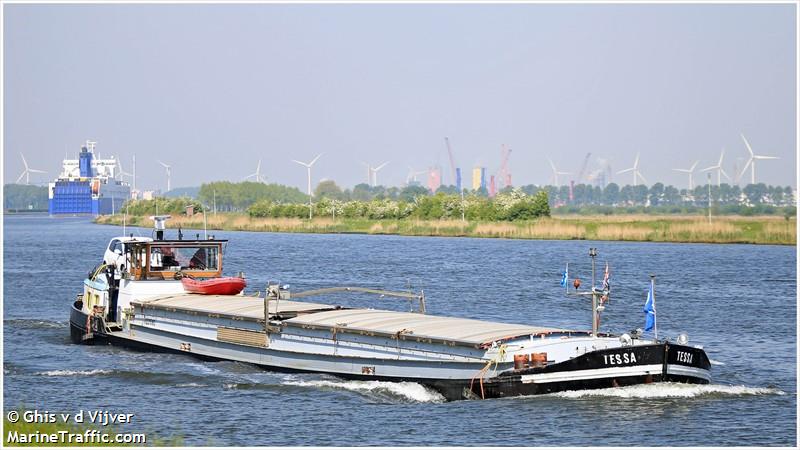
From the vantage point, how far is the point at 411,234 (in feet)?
458

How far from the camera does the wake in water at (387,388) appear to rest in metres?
32.0

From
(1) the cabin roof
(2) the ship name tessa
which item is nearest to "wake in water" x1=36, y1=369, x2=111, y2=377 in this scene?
(1) the cabin roof

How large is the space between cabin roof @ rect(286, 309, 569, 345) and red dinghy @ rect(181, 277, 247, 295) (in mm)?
7106

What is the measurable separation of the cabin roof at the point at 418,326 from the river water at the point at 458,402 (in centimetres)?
150

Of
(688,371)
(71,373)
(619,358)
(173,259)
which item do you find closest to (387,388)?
(619,358)

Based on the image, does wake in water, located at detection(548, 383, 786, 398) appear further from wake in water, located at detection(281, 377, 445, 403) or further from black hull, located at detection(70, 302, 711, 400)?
wake in water, located at detection(281, 377, 445, 403)

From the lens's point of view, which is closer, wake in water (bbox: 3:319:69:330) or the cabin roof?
the cabin roof

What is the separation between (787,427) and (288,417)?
39.2 feet

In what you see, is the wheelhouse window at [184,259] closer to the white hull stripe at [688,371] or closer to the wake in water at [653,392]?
the wake in water at [653,392]

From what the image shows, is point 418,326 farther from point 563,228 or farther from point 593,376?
point 563,228

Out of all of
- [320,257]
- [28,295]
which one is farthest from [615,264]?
[28,295]

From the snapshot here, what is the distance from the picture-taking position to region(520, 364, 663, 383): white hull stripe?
99.9 ft

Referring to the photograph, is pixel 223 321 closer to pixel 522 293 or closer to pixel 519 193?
pixel 522 293

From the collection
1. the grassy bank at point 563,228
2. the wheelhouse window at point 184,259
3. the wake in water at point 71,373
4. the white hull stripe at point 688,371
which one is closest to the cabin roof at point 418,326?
the white hull stripe at point 688,371
